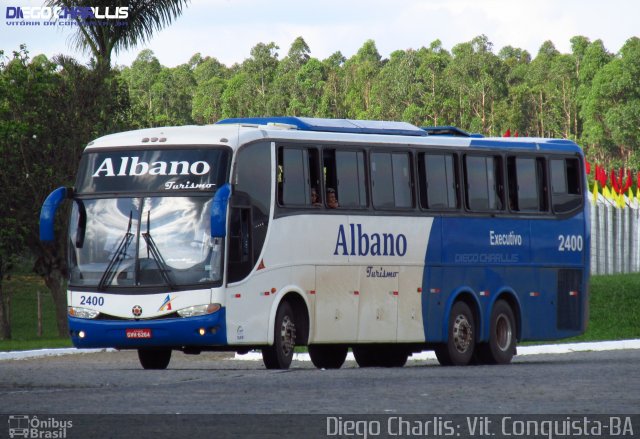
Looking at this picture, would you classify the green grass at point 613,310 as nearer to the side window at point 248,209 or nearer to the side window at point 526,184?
the side window at point 526,184

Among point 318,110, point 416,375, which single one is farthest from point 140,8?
point 318,110

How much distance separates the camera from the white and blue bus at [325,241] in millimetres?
20625

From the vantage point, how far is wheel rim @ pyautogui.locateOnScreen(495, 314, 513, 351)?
2478 cm

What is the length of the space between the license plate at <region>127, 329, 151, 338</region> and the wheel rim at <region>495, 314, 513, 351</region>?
6548mm

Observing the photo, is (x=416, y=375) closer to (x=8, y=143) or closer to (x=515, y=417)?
(x=515, y=417)

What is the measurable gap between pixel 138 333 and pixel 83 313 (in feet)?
3.16

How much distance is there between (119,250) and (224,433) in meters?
9.64

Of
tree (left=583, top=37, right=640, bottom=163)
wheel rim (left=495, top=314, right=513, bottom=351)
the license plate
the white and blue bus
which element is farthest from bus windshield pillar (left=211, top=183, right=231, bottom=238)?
tree (left=583, top=37, right=640, bottom=163)

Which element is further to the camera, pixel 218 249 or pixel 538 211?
pixel 538 211

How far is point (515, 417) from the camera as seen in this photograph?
12.6 metres

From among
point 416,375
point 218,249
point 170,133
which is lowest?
point 416,375

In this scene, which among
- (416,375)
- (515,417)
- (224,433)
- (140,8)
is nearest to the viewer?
(224,433)

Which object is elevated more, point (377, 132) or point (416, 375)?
point (377, 132)

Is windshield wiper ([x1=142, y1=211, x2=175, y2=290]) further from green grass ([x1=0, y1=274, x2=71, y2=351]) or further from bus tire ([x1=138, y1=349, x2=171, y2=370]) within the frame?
green grass ([x1=0, y1=274, x2=71, y2=351])
